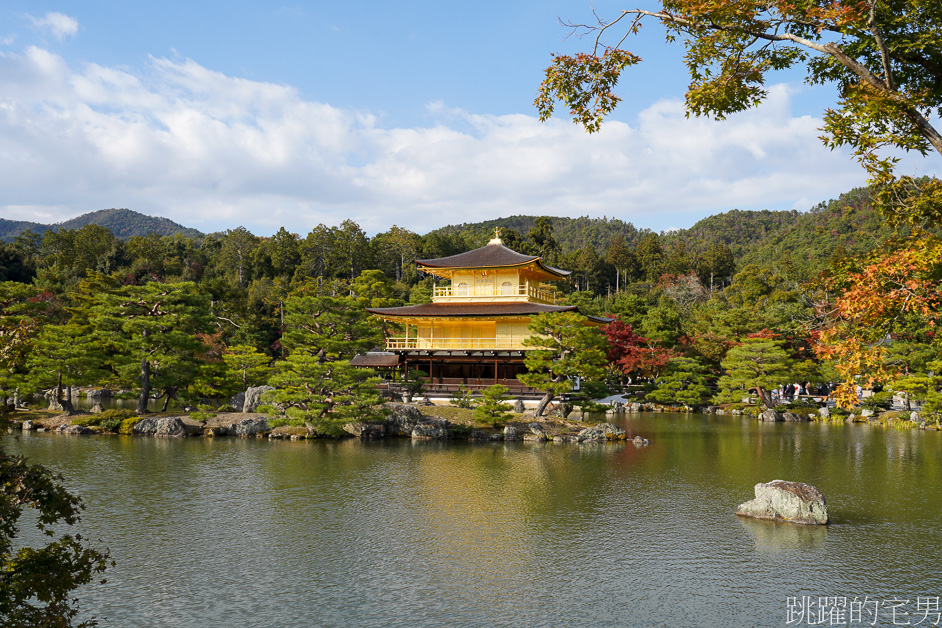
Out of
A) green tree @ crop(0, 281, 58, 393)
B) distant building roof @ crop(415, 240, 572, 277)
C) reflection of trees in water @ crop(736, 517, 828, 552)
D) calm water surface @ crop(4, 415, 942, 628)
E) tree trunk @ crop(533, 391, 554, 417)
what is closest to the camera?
green tree @ crop(0, 281, 58, 393)

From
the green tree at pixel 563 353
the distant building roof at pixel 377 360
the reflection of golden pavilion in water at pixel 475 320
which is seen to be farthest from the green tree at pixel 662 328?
the distant building roof at pixel 377 360

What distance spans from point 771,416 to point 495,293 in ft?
50.6

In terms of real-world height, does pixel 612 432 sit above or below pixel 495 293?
below

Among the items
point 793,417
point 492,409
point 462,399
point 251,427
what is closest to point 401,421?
point 492,409

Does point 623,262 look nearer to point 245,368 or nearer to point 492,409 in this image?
point 492,409

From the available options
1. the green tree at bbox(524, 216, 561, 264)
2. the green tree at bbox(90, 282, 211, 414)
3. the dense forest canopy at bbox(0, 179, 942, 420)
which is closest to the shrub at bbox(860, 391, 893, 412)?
the dense forest canopy at bbox(0, 179, 942, 420)

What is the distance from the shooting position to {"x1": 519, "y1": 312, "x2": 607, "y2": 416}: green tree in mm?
25141

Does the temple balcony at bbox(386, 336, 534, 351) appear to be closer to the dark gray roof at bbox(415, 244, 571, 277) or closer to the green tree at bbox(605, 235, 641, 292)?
the dark gray roof at bbox(415, 244, 571, 277)

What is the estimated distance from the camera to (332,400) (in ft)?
75.9

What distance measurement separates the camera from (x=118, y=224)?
184 m

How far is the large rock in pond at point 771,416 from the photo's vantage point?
31.7 metres

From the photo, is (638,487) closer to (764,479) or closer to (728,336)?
(764,479)

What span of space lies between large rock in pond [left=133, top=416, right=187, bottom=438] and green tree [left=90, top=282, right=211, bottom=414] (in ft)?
7.90

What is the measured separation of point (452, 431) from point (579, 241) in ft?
378
